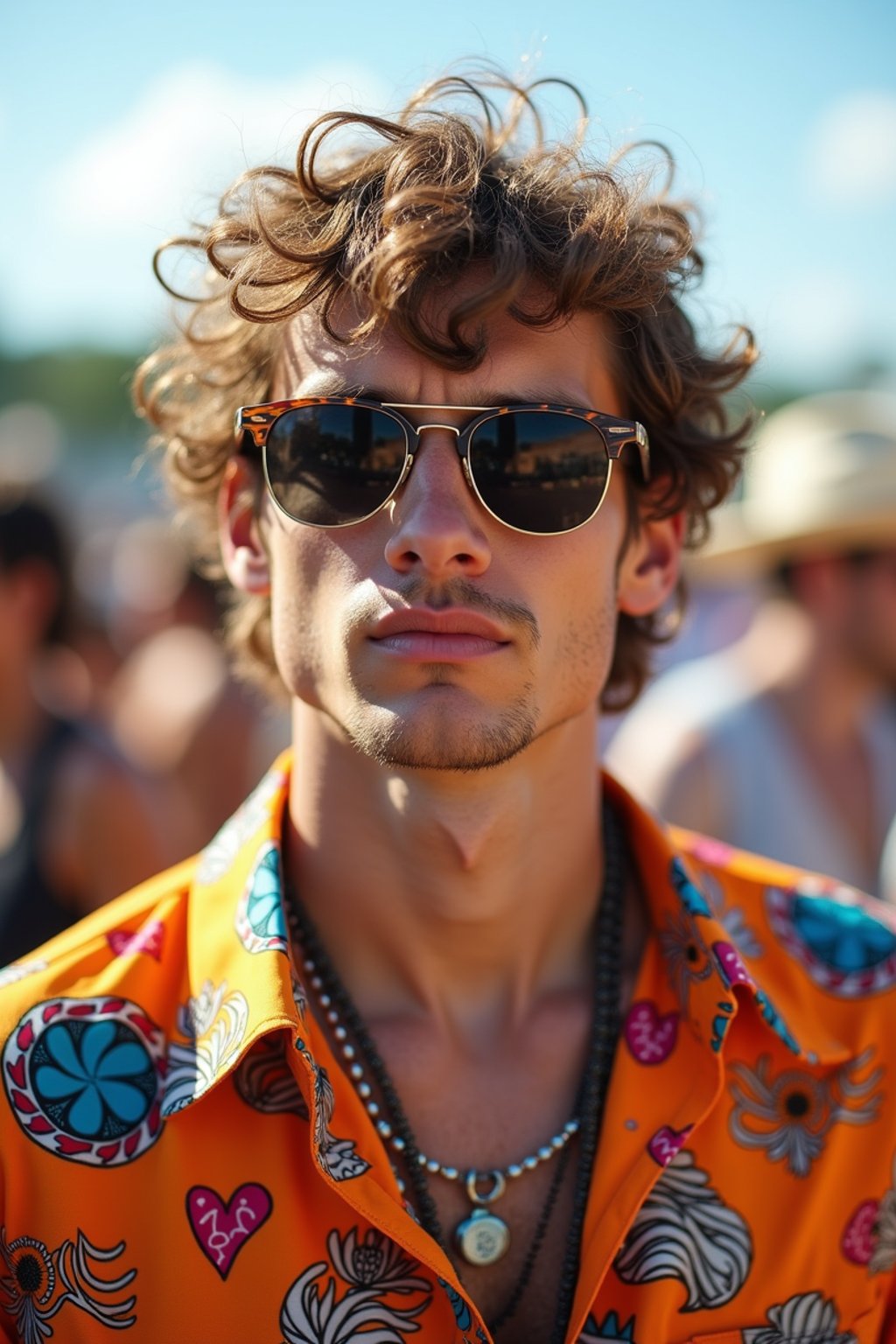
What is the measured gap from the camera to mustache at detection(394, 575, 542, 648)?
2.13m

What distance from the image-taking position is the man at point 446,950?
1.95 metres

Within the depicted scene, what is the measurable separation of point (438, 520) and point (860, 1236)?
142 centimetres

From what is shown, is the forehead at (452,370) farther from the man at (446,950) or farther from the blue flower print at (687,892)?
the blue flower print at (687,892)

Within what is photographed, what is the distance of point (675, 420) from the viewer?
2658 millimetres

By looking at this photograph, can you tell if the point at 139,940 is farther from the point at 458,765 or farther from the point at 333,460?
the point at 333,460

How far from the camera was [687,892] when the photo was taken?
2361 millimetres

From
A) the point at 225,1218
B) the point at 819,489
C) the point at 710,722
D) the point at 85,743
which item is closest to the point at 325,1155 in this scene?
the point at 225,1218

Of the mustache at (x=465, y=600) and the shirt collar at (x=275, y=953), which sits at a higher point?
the mustache at (x=465, y=600)

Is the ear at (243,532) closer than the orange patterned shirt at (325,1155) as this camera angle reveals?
No

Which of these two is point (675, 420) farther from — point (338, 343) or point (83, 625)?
point (83, 625)

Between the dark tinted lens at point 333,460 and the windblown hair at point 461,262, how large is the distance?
6.3 inches

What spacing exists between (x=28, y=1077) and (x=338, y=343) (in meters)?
1.37

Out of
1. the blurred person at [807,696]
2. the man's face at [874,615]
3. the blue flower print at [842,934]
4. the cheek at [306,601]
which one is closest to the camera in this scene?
the cheek at [306,601]

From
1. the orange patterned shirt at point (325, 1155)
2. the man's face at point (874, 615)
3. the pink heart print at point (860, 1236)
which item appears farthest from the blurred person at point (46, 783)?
the man's face at point (874, 615)
